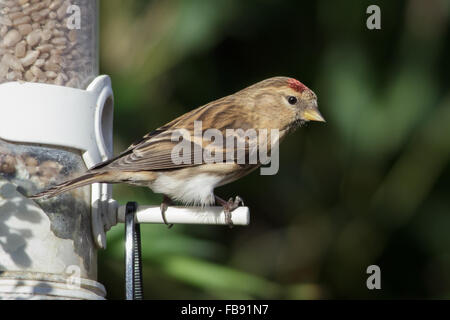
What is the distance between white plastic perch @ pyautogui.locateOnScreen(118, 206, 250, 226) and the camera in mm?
3934

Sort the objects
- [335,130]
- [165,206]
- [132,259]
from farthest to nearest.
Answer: [335,130] < [165,206] < [132,259]

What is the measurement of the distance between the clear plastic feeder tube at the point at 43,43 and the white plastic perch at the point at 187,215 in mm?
617

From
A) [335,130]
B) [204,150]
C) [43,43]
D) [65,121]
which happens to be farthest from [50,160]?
[335,130]

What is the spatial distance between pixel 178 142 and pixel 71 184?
2.30ft

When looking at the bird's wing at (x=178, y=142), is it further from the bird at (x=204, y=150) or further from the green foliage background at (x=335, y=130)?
the green foliage background at (x=335, y=130)

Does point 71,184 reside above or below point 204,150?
below

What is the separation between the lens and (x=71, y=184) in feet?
12.7

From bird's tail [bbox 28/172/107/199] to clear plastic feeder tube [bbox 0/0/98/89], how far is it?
1.39 ft

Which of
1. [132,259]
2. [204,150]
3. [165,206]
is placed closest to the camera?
[132,259]

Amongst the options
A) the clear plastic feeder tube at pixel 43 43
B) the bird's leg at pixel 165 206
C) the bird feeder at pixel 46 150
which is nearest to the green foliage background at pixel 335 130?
the bird's leg at pixel 165 206

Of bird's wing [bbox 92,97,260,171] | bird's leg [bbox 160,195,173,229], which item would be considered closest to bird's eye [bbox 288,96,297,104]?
bird's wing [bbox 92,97,260,171]

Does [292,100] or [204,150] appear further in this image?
[292,100]

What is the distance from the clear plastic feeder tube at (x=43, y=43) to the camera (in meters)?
4.02

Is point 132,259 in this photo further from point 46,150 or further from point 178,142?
point 178,142
